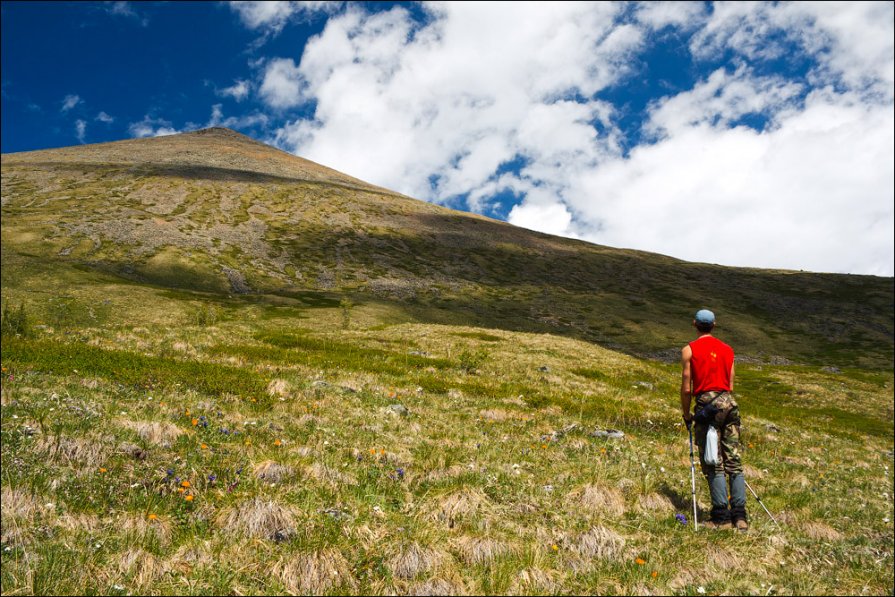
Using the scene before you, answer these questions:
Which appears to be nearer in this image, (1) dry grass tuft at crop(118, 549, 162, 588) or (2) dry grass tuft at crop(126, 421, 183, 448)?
(1) dry grass tuft at crop(118, 549, 162, 588)

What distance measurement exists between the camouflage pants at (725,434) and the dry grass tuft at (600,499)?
193 centimetres

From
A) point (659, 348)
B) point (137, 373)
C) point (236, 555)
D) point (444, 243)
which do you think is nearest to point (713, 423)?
point (236, 555)

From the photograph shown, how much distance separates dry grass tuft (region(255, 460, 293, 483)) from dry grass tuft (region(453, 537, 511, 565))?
3291mm

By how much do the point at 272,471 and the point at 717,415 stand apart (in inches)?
345

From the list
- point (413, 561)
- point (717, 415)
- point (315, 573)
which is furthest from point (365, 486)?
point (717, 415)

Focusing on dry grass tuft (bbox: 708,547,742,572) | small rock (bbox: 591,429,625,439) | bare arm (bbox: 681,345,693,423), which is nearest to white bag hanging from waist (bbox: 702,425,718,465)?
bare arm (bbox: 681,345,693,423)

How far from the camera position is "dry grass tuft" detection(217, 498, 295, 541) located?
256 inches

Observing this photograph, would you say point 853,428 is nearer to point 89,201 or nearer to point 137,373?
point 137,373

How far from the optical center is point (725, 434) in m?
9.84

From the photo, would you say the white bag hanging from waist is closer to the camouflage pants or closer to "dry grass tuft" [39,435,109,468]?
the camouflage pants

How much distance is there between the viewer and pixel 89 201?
155 meters

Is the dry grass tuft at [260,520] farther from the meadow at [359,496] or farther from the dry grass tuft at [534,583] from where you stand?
the dry grass tuft at [534,583]

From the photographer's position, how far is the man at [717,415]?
9.46 m

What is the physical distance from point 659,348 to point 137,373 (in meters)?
101
